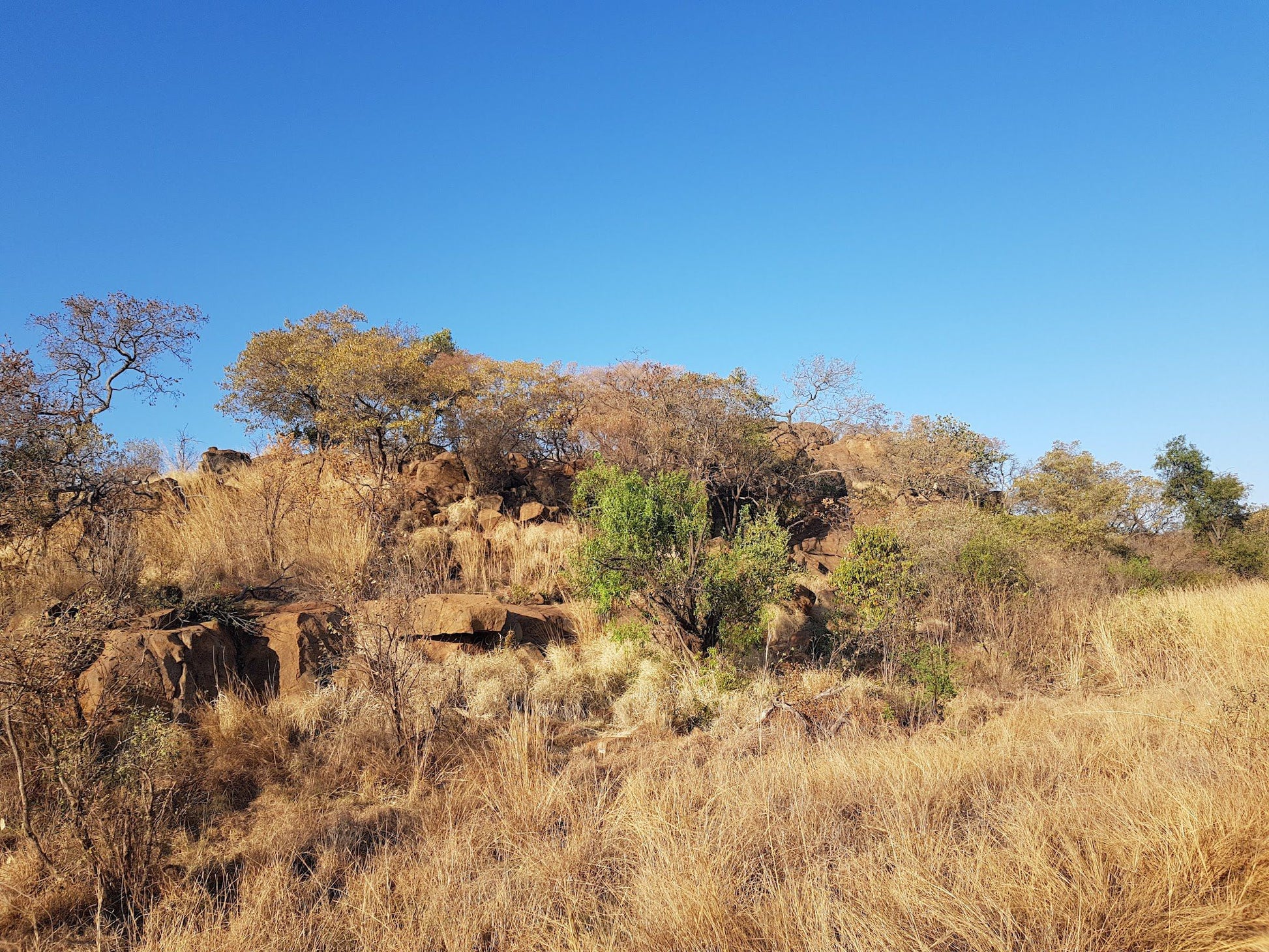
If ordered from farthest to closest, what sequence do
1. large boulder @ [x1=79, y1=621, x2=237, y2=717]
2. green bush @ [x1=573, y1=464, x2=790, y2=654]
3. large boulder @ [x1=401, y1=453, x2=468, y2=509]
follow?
large boulder @ [x1=401, y1=453, x2=468, y2=509]
green bush @ [x1=573, y1=464, x2=790, y2=654]
large boulder @ [x1=79, y1=621, x2=237, y2=717]

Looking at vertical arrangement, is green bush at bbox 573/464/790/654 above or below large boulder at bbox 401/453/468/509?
below

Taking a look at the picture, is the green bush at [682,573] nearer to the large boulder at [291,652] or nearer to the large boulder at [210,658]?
the large boulder at [291,652]

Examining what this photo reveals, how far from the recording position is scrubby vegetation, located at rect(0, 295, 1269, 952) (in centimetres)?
344

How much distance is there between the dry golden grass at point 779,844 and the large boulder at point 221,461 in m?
10.8

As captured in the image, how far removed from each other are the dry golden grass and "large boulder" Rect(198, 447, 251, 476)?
10767 millimetres

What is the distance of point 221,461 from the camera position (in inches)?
630

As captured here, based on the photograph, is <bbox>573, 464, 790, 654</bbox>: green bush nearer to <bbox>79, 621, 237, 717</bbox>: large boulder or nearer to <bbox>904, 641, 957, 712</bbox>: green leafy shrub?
<bbox>904, 641, 957, 712</bbox>: green leafy shrub

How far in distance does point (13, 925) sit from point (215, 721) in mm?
2499

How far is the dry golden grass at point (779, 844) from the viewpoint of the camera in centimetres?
318

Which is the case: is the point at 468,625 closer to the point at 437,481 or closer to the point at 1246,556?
the point at 437,481

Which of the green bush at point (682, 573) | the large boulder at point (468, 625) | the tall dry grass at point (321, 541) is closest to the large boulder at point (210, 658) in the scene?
the tall dry grass at point (321, 541)

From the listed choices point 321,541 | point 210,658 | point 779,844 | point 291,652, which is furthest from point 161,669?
point 779,844

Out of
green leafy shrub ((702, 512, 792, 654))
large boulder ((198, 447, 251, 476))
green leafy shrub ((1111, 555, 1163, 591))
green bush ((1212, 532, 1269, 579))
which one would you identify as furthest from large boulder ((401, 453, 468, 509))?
green bush ((1212, 532, 1269, 579))

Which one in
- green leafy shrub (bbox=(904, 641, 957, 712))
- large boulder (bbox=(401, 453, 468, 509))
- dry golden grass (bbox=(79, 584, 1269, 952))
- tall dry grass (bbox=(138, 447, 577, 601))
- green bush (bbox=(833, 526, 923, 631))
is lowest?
dry golden grass (bbox=(79, 584, 1269, 952))
